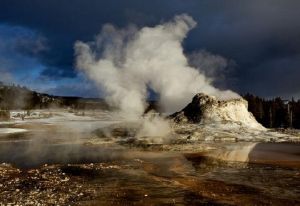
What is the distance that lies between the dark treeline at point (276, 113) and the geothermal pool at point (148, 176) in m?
48.3

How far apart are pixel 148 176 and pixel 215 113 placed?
3632cm

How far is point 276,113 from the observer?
94.9m

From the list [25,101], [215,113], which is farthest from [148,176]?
[25,101]

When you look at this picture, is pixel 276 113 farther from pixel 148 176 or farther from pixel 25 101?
pixel 25 101

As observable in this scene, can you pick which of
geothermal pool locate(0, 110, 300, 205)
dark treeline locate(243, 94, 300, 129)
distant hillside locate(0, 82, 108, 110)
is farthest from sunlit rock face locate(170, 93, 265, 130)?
distant hillside locate(0, 82, 108, 110)

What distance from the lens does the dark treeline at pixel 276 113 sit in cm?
8973

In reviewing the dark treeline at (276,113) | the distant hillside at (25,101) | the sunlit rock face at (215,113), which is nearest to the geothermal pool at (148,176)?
the sunlit rock face at (215,113)

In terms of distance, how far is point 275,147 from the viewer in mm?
44188

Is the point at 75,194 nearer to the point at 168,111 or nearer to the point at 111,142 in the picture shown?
the point at 111,142

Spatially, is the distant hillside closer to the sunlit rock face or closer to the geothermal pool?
the sunlit rock face

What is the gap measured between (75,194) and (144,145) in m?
23.7

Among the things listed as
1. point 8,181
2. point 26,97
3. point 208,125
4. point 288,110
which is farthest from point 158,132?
point 26,97

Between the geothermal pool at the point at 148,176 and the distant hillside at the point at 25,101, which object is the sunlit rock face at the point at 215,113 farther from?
the distant hillside at the point at 25,101

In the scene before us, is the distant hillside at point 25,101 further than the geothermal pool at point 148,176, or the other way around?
the distant hillside at point 25,101
